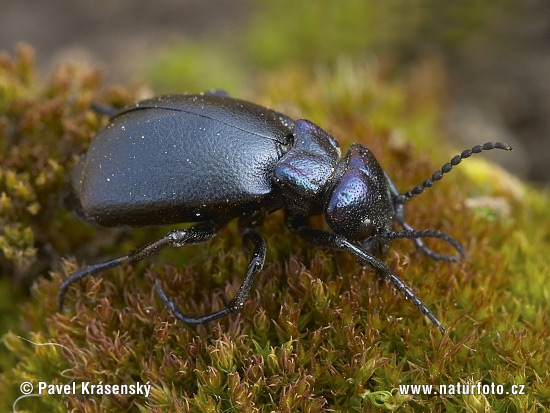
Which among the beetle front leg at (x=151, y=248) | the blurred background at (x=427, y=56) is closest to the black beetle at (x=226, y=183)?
the beetle front leg at (x=151, y=248)

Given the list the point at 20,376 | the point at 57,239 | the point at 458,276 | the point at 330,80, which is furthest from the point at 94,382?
the point at 330,80

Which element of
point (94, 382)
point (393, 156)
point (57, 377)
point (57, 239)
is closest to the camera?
point (94, 382)

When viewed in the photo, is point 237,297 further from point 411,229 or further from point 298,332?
point 411,229

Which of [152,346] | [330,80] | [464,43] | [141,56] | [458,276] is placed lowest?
[152,346]

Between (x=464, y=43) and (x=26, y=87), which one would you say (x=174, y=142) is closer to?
(x=26, y=87)

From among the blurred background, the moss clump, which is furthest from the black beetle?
the blurred background

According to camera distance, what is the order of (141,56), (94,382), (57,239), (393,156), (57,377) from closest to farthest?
(94,382)
(57,377)
(57,239)
(393,156)
(141,56)

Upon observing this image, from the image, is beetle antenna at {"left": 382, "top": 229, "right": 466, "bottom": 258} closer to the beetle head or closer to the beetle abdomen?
the beetle head
